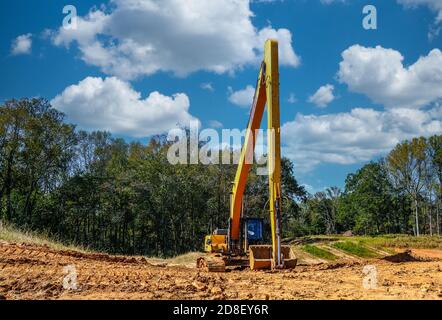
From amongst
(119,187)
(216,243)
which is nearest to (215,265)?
(216,243)

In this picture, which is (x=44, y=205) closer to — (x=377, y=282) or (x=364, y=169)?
(x=377, y=282)

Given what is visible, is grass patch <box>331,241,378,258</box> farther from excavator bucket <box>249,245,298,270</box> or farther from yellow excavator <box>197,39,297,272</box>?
excavator bucket <box>249,245,298,270</box>

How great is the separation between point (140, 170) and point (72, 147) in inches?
271

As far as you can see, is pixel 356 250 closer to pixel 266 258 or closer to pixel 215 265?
pixel 266 258

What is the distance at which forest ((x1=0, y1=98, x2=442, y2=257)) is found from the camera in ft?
125

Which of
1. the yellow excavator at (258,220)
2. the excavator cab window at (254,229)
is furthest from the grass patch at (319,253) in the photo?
the excavator cab window at (254,229)

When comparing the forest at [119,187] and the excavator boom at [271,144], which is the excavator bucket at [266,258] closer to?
the excavator boom at [271,144]

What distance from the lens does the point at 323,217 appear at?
83.9 meters

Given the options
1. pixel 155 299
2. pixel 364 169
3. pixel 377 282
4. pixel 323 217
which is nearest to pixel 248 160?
pixel 377 282

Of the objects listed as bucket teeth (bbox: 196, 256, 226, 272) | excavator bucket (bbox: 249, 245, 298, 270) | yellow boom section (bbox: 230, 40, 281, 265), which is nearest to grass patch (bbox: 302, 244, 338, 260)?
yellow boom section (bbox: 230, 40, 281, 265)

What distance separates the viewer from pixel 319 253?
2759 centimetres

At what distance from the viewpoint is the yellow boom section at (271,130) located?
1344cm

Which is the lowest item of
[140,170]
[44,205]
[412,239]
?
[412,239]

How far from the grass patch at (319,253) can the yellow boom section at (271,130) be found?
1188 cm
